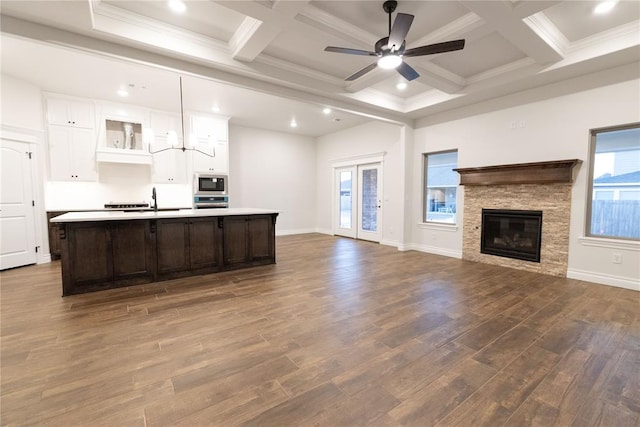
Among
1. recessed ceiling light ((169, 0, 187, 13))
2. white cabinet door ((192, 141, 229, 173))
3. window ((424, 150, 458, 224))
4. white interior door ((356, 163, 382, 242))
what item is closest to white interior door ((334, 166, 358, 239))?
white interior door ((356, 163, 382, 242))

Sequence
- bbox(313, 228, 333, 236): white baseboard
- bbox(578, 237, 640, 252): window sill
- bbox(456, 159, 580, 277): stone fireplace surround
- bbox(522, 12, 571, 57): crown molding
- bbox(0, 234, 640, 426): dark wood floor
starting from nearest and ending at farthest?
bbox(0, 234, 640, 426): dark wood floor
bbox(522, 12, 571, 57): crown molding
bbox(578, 237, 640, 252): window sill
bbox(456, 159, 580, 277): stone fireplace surround
bbox(313, 228, 333, 236): white baseboard

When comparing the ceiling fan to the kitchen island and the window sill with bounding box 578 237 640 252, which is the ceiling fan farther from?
the window sill with bounding box 578 237 640 252

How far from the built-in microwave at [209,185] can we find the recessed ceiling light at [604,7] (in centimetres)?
654

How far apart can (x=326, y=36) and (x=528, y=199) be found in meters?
4.03

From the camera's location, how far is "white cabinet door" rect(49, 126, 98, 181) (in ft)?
17.2

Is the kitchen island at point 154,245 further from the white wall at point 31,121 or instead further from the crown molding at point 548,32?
the crown molding at point 548,32

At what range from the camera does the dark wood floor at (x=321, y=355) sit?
1611 millimetres

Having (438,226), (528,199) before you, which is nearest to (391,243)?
(438,226)

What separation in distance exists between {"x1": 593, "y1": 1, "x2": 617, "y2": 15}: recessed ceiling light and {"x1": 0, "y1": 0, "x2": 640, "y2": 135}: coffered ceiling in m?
0.05

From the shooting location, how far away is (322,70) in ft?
14.7

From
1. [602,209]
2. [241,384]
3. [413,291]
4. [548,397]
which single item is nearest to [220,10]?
[241,384]

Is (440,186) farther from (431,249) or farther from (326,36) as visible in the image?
(326,36)

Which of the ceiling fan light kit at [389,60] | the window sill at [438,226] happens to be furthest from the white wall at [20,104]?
the window sill at [438,226]

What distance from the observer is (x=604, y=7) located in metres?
2.98
